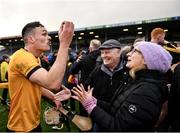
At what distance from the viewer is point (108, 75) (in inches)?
191

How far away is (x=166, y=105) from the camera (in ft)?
11.4

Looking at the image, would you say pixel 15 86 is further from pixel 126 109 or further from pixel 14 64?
pixel 126 109

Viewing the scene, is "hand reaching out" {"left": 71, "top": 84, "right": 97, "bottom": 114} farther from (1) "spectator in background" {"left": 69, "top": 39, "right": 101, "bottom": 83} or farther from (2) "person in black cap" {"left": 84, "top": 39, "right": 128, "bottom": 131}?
(1) "spectator in background" {"left": 69, "top": 39, "right": 101, "bottom": 83}

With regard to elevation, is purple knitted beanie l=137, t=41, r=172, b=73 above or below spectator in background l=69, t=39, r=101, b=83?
above

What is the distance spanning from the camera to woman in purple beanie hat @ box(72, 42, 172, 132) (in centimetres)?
284

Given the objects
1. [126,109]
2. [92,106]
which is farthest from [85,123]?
[126,109]

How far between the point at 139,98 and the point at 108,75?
1.98m

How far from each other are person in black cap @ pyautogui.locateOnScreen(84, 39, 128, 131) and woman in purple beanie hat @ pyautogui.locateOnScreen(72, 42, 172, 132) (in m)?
1.44

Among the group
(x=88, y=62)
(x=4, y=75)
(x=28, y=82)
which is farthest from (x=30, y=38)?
(x=4, y=75)

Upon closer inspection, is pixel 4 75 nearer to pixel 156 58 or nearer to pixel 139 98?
pixel 156 58

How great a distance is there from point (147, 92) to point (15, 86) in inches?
58.2

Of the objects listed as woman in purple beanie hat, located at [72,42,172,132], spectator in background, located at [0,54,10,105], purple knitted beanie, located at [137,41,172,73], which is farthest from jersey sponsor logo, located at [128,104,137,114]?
spectator in background, located at [0,54,10,105]

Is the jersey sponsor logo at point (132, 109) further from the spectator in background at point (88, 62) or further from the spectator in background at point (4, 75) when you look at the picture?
the spectator in background at point (4, 75)

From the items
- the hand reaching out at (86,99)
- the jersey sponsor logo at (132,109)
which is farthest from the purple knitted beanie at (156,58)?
the hand reaching out at (86,99)
